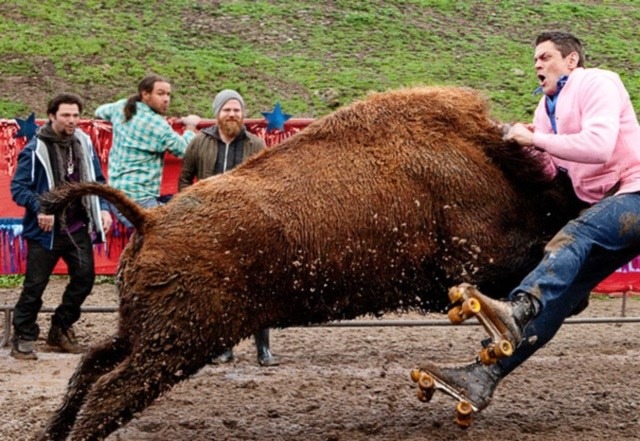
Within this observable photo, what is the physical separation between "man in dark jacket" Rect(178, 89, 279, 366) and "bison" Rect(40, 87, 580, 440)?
7.17ft

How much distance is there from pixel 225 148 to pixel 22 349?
2.15m

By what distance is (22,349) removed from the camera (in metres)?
8.27

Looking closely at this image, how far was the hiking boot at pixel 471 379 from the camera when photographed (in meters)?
5.41

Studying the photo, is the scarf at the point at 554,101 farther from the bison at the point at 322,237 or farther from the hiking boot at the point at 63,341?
the hiking boot at the point at 63,341

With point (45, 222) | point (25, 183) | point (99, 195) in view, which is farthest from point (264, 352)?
point (99, 195)

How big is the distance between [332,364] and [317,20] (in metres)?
13.9

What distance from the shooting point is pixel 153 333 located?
5383mm

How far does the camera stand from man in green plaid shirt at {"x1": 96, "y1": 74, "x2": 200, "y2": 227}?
855 cm

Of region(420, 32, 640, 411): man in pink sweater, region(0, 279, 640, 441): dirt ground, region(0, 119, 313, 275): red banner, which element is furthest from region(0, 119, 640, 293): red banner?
region(420, 32, 640, 411): man in pink sweater

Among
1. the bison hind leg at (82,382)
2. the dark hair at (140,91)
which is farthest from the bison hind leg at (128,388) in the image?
the dark hair at (140,91)

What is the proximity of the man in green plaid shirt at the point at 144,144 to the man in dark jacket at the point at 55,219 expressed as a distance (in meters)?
0.28

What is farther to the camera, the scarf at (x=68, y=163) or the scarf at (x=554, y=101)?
the scarf at (x=68, y=163)

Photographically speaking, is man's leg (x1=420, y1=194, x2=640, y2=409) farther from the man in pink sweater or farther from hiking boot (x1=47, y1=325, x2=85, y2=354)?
hiking boot (x1=47, y1=325, x2=85, y2=354)

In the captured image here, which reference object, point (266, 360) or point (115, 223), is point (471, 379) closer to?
point (266, 360)
